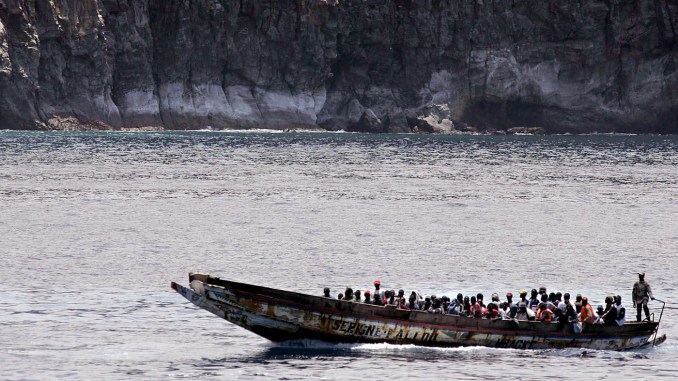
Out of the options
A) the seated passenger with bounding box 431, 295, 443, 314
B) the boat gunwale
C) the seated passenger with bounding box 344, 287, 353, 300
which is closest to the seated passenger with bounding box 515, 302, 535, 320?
the boat gunwale

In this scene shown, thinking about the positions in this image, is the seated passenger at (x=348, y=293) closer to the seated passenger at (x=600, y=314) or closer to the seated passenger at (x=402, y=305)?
the seated passenger at (x=402, y=305)

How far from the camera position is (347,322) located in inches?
1596

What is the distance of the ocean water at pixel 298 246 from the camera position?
40.0m

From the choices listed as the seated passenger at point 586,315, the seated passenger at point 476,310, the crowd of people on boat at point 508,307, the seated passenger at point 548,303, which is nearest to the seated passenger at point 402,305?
the crowd of people on boat at point 508,307

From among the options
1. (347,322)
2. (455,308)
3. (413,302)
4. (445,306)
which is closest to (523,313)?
(455,308)

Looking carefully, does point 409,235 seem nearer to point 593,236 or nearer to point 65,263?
point 593,236

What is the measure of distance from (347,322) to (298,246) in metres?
25.1

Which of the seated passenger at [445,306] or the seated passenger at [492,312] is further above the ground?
the seated passenger at [445,306]

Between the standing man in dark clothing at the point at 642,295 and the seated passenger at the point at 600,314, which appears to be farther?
the standing man in dark clothing at the point at 642,295

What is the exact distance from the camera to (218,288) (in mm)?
39875

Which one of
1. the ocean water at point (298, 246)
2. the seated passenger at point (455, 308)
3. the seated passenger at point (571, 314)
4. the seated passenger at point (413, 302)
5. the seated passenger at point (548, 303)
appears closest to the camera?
the ocean water at point (298, 246)

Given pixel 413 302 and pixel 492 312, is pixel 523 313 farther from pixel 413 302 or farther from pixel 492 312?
pixel 413 302

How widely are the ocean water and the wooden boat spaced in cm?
47

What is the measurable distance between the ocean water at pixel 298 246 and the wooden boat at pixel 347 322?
18.5 inches
